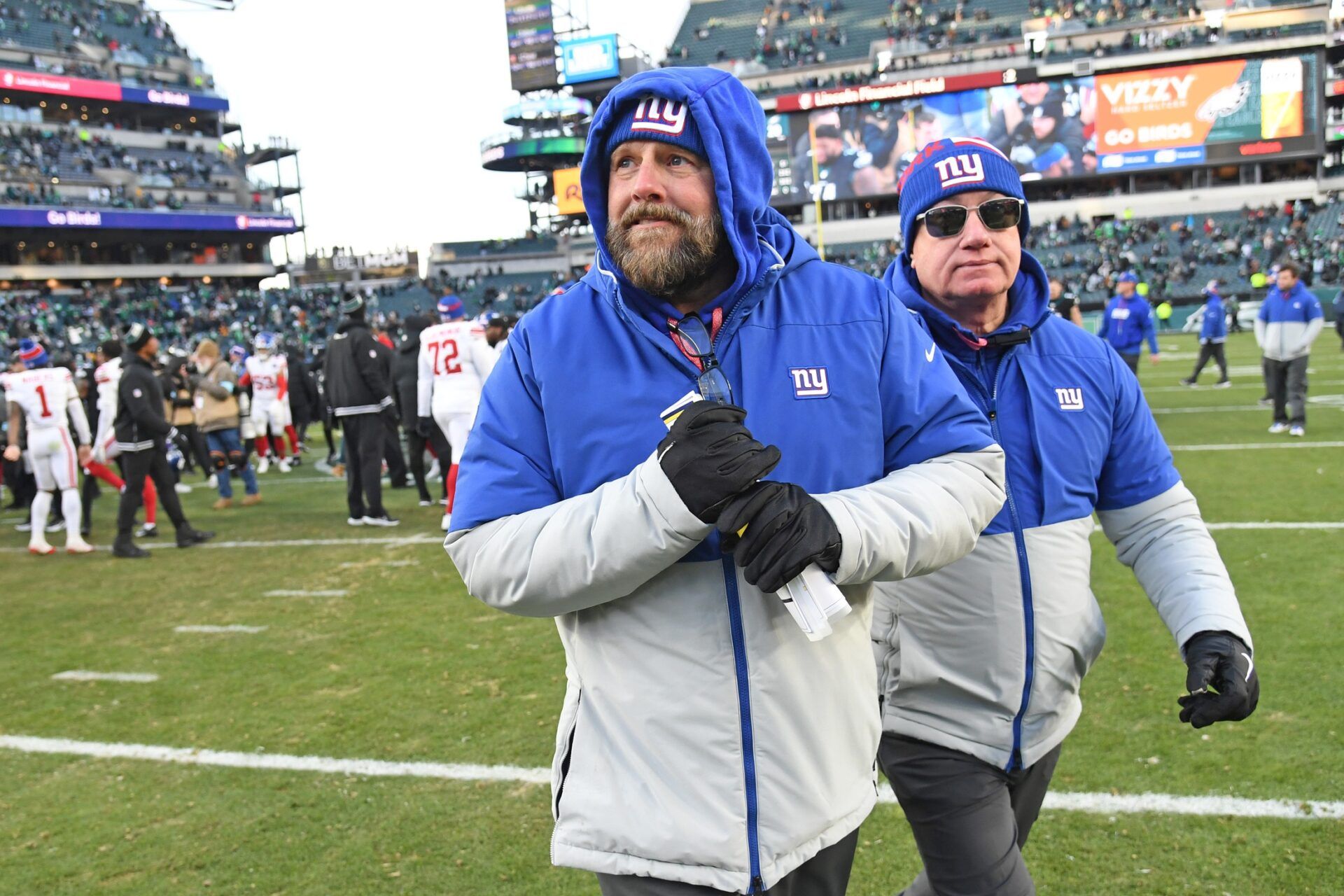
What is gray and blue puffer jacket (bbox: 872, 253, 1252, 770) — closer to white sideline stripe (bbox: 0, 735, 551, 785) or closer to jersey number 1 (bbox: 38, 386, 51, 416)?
white sideline stripe (bbox: 0, 735, 551, 785)

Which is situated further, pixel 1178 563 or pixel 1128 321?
pixel 1128 321

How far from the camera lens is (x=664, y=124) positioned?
5.79ft

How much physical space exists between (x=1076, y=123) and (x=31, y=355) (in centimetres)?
4507

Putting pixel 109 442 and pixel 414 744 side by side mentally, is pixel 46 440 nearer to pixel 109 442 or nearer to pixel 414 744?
pixel 109 442

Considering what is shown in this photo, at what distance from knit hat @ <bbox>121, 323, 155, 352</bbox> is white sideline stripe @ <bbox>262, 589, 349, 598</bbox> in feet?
8.70

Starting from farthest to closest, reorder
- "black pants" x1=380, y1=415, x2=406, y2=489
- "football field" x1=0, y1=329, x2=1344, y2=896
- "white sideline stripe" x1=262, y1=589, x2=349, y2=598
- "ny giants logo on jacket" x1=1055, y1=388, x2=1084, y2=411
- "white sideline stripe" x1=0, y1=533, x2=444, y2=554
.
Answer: "black pants" x1=380, y1=415, x2=406, y2=489 < "white sideline stripe" x1=0, y1=533, x2=444, y2=554 < "white sideline stripe" x1=262, y1=589, x2=349, y2=598 < "football field" x1=0, y1=329, x2=1344, y2=896 < "ny giants logo on jacket" x1=1055, y1=388, x2=1084, y2=411

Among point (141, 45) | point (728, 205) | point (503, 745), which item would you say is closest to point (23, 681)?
point (503, 745)

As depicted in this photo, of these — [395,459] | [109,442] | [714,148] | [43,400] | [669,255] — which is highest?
[714,148]

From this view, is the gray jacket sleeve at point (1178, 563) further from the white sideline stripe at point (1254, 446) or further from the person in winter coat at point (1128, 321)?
the person in winter coat at point (1128, 321)

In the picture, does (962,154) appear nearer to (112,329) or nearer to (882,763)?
(882,763)

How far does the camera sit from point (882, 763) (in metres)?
2.38

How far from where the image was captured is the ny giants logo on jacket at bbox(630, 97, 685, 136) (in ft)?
5.78

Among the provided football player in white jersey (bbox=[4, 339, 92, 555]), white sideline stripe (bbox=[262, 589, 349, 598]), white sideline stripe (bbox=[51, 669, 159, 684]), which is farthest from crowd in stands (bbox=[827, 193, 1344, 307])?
white sideline stripe (bbox=[51, 669, 159, 684])

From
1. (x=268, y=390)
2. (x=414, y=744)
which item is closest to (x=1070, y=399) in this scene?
(x=414, y=744)
